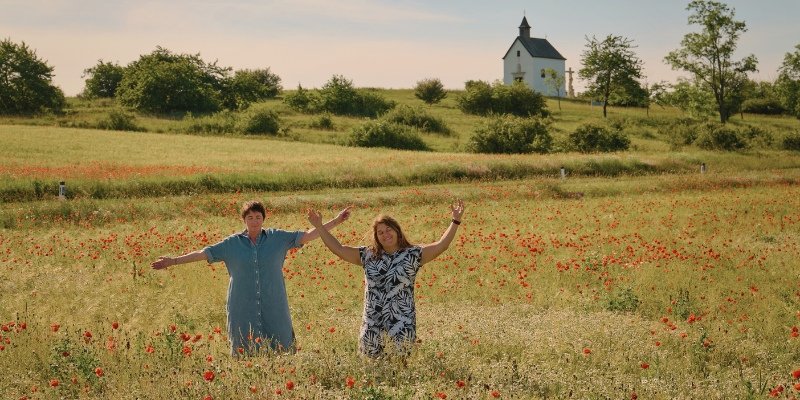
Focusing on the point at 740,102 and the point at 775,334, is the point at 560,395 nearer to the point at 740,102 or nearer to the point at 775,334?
the point at 775,334

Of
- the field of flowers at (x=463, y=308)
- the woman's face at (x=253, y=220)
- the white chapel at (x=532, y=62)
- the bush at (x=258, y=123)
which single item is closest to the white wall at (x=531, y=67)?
the white chapel at (x=532, y=62)

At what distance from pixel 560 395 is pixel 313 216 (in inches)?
102

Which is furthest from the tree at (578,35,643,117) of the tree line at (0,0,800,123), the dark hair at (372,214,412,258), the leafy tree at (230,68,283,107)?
the dark hair at (372,214,412,258)

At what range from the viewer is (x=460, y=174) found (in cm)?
3303

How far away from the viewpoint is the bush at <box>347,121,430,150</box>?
51406 millimetres

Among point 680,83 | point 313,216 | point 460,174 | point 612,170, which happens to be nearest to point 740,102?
point 680,83

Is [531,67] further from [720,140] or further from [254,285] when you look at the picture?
[254,285]

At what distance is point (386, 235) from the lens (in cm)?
606

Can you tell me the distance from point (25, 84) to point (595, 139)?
167 feet

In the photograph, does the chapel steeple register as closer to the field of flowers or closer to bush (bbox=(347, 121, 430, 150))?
bush (bbox=(347, 121, 430, 150))

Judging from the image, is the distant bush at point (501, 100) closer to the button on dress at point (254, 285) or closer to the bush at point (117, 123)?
the bush at point (117, 123)

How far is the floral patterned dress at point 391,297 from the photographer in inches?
242

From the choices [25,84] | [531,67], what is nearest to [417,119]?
[25,84]

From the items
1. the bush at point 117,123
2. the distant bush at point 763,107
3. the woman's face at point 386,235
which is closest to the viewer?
the woman's face at point 386,235
